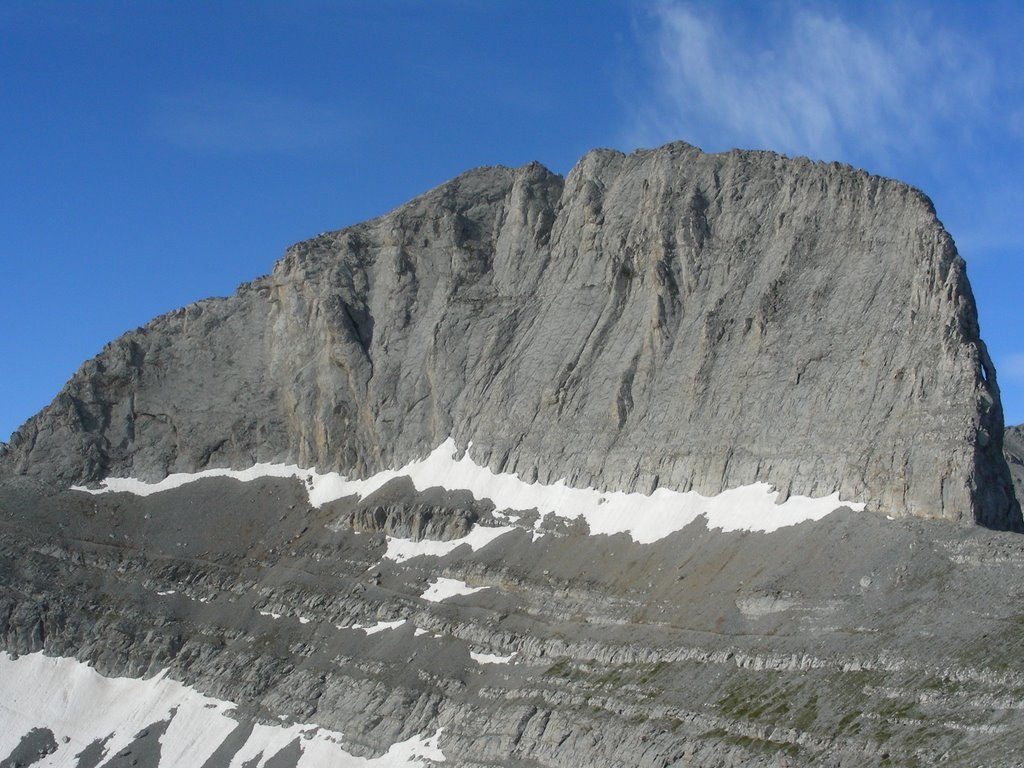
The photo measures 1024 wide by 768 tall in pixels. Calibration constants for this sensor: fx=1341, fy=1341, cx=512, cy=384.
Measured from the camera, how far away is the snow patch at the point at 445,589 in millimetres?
87812

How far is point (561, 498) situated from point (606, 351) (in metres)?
12.4

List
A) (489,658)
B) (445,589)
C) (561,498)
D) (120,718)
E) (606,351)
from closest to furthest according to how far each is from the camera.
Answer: (489,658) < (445,589) < (120,718) < (561,498) < (606,351)

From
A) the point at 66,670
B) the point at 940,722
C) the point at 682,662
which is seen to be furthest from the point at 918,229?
the point at 66,670

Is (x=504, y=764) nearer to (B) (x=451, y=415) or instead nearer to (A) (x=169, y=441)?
(B) (x=451, y=415)

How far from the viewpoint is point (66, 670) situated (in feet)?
314

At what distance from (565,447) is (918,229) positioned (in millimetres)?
28902

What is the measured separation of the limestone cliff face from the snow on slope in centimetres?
125

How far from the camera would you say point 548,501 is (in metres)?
93.4

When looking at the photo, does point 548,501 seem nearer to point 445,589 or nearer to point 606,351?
point 445,589

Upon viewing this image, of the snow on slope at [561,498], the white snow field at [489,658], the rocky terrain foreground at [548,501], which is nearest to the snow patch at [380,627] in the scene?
the rocky terrain foreground at [548,501]

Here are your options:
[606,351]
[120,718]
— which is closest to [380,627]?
[120,718]

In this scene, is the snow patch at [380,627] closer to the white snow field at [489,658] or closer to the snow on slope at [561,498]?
the snow on slope at [561,498]

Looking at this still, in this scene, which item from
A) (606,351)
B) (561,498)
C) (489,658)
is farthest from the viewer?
(606,351)

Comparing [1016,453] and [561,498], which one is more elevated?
[1016,453]
